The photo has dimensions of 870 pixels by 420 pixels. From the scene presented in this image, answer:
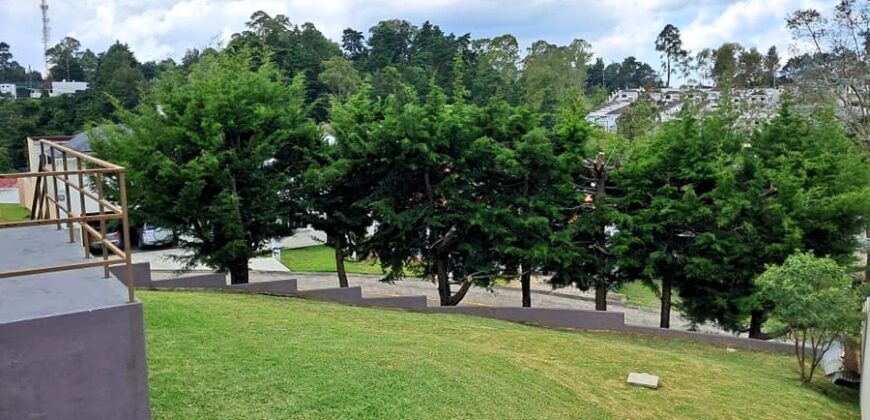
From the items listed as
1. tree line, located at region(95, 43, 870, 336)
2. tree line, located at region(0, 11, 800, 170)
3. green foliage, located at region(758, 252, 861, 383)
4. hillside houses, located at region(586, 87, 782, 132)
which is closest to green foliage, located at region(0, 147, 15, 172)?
tree line, located at region(0, 11, 800, 170)

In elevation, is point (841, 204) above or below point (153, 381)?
above

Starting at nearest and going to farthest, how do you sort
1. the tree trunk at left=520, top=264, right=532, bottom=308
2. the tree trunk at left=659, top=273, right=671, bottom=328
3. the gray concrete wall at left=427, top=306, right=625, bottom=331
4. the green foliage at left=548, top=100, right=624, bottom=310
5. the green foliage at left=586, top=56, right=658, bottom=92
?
the gray concrete wall at left=427, top=306, right=625, bottom=331, the green foliage at left=548, top=100, right=624, bottom=310, the tree trunk at left=659, top=273, right=671, bottom=328, the tree trunk at left=520, top=264, right=532, bottom=308, the green foliage at left=586, top=56, right=658, bottom=92

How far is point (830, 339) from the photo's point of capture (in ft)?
35.3

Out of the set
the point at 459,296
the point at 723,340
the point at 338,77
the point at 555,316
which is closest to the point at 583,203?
the point at 555,316

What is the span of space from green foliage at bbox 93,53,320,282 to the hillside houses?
23.9ft

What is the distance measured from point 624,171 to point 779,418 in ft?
23.6

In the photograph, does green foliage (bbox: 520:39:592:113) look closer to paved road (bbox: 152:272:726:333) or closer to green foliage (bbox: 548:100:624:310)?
paved road (bbox: 152:272:726:333)

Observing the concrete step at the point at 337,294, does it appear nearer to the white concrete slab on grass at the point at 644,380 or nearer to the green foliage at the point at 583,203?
the green foliage at the point at 583,203

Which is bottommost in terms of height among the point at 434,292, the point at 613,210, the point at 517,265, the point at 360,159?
the point at 434,292

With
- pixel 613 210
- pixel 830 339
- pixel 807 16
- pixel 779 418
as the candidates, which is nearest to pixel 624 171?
pixel 613 210

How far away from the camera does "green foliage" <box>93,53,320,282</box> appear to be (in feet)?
45.3

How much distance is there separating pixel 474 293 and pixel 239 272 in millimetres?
9208

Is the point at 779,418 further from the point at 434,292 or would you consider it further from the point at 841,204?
the point at 434,292

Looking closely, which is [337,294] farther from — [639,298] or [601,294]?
[639,298]
